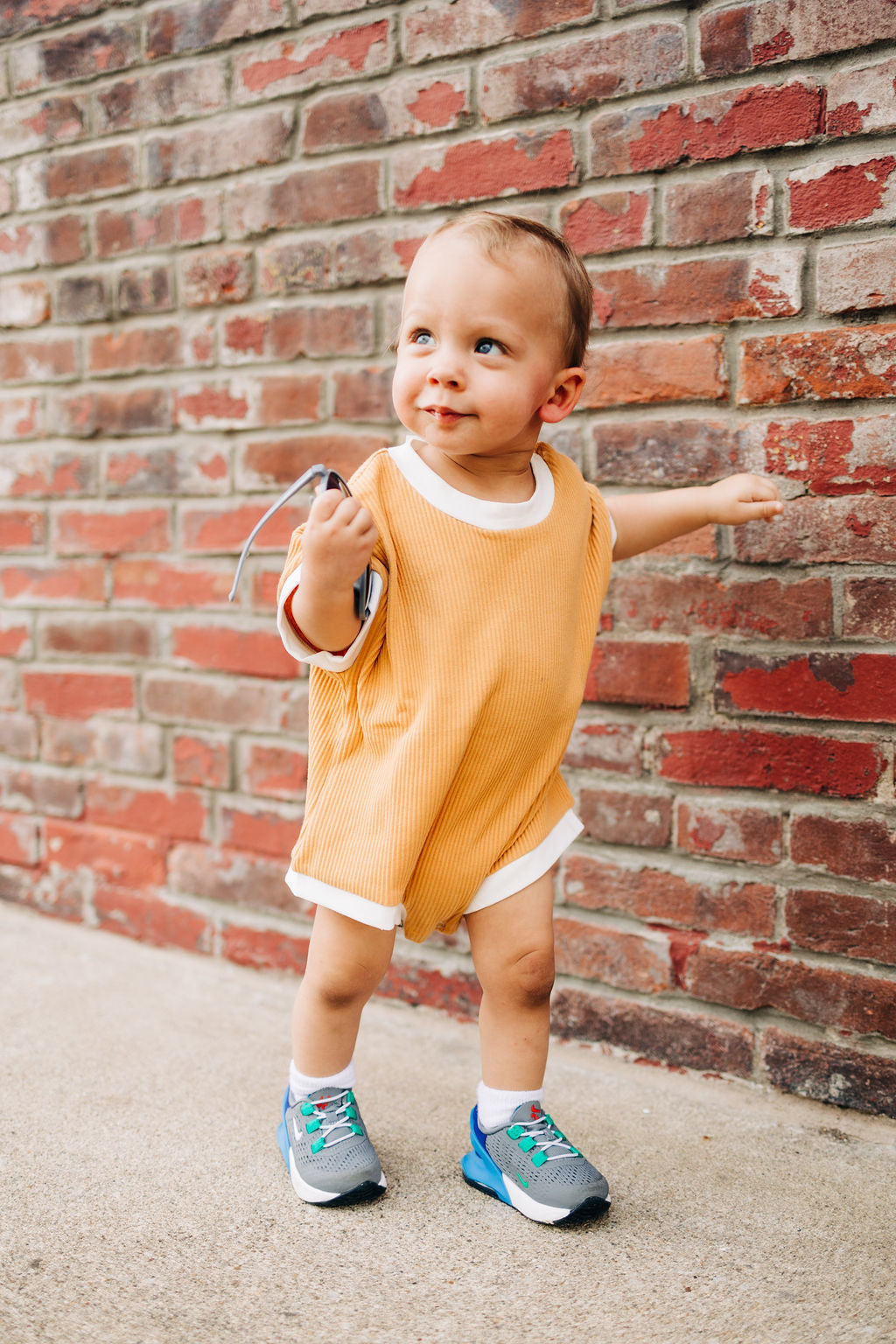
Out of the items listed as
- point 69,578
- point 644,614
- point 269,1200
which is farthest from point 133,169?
point 269,1200

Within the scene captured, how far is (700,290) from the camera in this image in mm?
1512

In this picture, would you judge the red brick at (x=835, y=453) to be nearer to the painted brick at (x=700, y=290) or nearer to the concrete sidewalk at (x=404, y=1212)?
the painted brick at (x=700, y=290)

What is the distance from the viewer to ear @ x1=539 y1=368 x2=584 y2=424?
4.11 feet

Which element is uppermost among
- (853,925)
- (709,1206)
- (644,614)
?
(644,614)

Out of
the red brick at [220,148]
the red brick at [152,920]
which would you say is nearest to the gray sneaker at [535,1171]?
the red brick at [152,920]

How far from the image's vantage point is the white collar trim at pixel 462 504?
122 centimetres

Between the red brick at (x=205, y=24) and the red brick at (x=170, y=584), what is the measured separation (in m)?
0.91

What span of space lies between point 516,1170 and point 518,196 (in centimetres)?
135

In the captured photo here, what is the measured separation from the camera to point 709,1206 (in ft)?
4.12

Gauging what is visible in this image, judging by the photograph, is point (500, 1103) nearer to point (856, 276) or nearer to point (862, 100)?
point (856, 276)

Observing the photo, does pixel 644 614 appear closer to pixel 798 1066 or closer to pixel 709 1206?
pixel 798 1066

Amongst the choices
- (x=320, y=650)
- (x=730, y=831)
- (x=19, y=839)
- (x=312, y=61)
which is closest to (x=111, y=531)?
(x=19, y=839)

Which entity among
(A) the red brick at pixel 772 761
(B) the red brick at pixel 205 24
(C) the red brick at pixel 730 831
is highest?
(B) the red brick at pixel 205 24

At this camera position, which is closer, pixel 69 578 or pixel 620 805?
pixel 620 805
